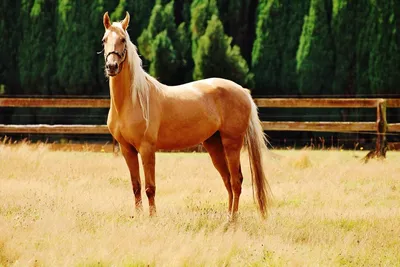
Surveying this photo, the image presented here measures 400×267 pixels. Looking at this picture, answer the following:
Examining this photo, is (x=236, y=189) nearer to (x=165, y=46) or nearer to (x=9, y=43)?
(x=165, y=46)

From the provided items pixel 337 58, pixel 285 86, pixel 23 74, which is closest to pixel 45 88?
pixel 23 74

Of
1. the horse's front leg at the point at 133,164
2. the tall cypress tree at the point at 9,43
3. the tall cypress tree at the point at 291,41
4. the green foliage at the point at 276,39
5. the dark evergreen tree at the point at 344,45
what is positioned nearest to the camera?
the horse's front leg at the point at 133,164

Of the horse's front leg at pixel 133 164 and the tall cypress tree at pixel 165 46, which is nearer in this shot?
the horse's front leg at pixel 133 164

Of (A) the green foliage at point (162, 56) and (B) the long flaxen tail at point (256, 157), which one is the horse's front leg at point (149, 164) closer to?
(B) the long flaxen tail at point (256, 157)

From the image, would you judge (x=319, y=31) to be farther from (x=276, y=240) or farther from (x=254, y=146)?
(x=276, y=240)

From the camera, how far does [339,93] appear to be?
61.3 ft

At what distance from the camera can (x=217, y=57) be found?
732 inches

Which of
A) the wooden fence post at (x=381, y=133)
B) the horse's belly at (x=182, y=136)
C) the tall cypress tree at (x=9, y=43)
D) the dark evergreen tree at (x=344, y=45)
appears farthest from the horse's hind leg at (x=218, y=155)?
the tall cypress tree at (x=9, y=43)

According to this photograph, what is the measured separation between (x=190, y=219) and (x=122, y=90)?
136 cm

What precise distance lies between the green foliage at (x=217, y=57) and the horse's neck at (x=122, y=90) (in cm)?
1202

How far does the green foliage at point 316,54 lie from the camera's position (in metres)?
18.8

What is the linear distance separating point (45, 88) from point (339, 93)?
873cm

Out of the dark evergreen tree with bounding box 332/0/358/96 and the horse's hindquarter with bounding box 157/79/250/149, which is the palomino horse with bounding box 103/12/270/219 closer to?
the horse's hindquarter with bounding box 157/79/250/149

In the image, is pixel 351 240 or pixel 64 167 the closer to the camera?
pixel 351 240
